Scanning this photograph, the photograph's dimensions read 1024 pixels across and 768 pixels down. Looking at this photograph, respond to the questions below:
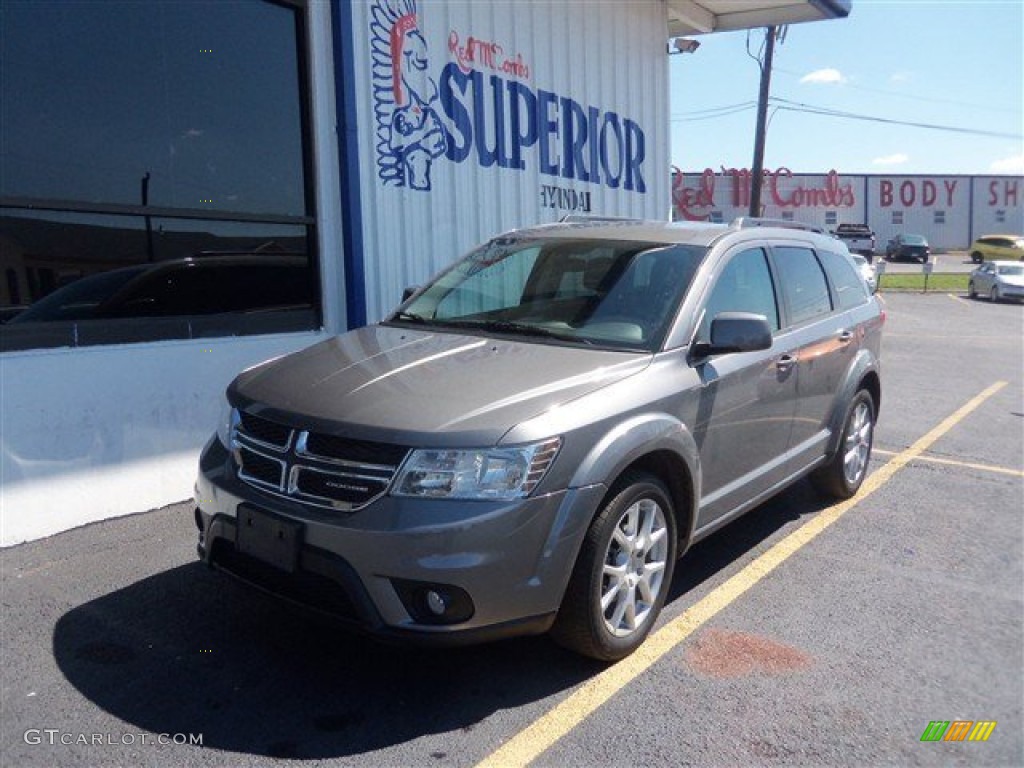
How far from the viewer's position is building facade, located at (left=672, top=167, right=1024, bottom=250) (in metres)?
52.1

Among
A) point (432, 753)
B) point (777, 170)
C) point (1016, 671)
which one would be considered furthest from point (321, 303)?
point (777, 170)

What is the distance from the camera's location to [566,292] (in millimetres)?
4227

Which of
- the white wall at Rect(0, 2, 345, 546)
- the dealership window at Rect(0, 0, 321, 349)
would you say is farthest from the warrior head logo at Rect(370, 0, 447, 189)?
the white wall at Rect(0, 2, 345, 546)

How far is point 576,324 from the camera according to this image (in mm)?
3951

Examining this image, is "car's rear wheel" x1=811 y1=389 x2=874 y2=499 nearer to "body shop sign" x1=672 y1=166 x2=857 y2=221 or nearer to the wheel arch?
the wheel arch

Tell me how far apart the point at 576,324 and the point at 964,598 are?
7.52ft

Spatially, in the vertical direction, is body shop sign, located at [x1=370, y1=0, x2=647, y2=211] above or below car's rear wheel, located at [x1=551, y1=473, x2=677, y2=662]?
above

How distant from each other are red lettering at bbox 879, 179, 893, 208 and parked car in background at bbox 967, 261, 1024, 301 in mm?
33005

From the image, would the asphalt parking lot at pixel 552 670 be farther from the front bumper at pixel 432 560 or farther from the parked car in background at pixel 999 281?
the parked car in background at pixel 999 281

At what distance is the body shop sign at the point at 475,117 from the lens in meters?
6.94

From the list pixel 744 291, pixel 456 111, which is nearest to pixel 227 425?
pixel 744 291

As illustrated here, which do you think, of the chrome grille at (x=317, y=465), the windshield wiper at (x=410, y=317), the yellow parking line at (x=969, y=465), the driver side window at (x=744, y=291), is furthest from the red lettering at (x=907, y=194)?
the chrome grille at (x=317, y=465)

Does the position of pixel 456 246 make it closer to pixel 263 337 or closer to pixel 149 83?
pixel 263 337

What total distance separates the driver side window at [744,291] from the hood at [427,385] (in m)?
0.63
